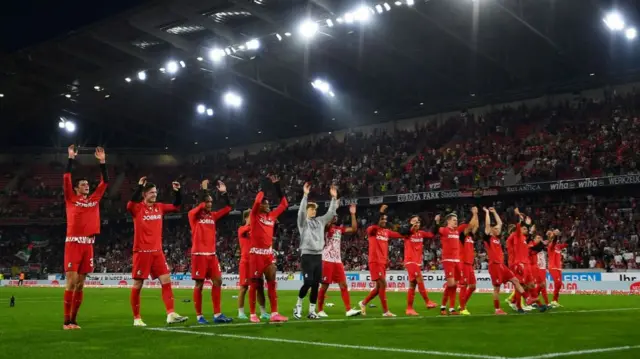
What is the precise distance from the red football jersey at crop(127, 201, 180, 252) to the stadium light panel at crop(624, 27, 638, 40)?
3290cm

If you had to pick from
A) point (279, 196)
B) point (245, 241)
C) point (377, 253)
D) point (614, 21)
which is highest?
point (614, 21)

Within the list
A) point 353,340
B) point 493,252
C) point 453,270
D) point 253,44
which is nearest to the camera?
point 353,340

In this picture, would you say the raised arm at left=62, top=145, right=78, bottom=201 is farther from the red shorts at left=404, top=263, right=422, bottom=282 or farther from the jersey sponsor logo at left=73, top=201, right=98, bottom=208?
the red shorts at left=404, top=263, right=422, bottom=282

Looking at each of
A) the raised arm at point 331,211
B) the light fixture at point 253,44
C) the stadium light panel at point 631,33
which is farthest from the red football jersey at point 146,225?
the stadium light panel at point 631,33

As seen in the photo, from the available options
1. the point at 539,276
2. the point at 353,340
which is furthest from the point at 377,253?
the point at 353,340

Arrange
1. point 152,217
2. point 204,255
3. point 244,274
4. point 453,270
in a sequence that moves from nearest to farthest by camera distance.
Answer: point 152,217 < point 204,255 < point 244,274 < point 453,270

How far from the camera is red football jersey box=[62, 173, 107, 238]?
40.7ft

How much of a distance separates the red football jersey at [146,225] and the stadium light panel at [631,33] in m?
32.9

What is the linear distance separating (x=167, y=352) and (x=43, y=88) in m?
51.6

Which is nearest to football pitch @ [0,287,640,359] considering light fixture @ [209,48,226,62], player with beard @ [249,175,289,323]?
player with beard @ [249,175,289,323]

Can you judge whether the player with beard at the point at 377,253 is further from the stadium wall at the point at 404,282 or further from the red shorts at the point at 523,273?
the stadium wall at the point at 404,282

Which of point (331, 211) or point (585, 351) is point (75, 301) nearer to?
point (331, 211)

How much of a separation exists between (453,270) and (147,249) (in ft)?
25.2

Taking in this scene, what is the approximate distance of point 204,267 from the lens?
13.7 m
